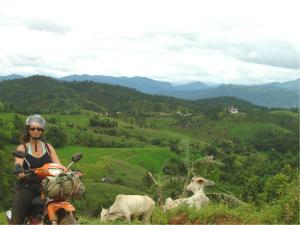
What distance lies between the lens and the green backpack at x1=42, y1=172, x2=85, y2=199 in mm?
5406

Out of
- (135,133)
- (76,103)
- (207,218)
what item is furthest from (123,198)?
(76,103)

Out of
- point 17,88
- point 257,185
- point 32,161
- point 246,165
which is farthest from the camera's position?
point 17,88

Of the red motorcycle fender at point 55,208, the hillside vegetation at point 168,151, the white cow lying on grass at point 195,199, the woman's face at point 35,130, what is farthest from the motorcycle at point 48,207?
the white cow lying on grass at point 195,199

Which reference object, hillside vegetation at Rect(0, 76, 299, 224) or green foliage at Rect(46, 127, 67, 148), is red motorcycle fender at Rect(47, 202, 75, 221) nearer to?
hillside vegetation at Rect(0, 76, 299, 224)

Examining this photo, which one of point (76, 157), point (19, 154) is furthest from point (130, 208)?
point (19, 154)

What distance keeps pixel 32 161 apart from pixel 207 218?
4515mm

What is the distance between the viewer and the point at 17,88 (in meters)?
200

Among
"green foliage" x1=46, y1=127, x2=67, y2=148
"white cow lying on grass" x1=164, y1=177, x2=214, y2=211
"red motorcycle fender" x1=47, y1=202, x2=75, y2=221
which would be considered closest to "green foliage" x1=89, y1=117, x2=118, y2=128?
"green foliage" x1=46, y1=127, x2=67, y2=148

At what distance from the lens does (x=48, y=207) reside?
5.57 m

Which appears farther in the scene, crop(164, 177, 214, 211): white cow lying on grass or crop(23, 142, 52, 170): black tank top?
crop(164, 177, 214, 211): white cow lying on grass

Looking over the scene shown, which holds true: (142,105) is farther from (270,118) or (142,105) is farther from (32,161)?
(32,161)

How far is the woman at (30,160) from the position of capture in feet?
19.4

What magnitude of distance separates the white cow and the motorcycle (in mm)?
3723

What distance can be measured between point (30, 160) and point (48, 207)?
0.81 meters
